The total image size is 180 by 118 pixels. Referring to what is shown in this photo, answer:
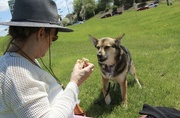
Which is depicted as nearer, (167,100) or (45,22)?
(45,22)

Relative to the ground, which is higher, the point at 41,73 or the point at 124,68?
the point at 41,73

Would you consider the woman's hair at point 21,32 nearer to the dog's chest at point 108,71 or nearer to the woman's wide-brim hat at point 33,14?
the woman's wide-brim hat at point 33,14

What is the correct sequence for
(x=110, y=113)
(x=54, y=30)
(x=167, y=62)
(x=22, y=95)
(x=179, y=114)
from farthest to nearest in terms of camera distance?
1. (x=167, y=62)
2. (x=110, y=113)
3. (x=179, y=114)
4. (x=54, y=30)
5. (x=22, y=95)

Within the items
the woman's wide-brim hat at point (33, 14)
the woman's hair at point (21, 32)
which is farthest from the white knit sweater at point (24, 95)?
the woman's wide-brim hat at point (33, 14)

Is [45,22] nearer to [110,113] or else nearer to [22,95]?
[22,95]

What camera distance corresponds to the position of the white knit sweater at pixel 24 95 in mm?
1678

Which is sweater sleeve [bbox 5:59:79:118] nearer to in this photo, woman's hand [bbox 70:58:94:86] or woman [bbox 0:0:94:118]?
woman [bbox 0:0:94:118]

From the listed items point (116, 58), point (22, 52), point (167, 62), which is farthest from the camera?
point (167, 62)

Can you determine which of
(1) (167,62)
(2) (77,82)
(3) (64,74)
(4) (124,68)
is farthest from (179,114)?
(3) (64,74)

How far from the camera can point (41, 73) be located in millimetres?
1992

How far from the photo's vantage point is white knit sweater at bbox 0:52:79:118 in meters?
1.68

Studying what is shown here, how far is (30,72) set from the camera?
1.83 meters

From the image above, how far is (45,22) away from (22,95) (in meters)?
0.56

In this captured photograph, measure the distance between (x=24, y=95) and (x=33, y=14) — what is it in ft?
1.92
